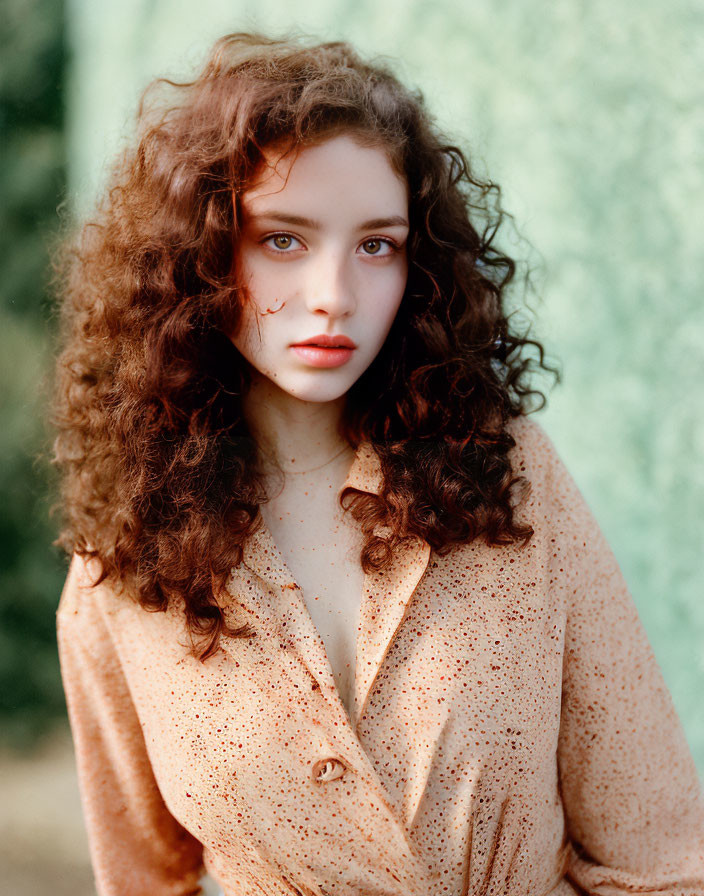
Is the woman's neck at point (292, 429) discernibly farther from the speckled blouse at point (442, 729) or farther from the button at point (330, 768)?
the button at point (330, 768)

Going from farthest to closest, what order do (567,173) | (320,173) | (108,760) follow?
1. (567,173)
2. (108,760)
3. (320,173)

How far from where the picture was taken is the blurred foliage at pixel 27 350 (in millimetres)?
1101

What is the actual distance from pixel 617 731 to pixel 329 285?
1.83 feet

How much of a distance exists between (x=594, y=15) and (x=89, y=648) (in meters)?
0.98

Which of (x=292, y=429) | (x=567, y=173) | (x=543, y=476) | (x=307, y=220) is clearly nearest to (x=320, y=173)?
(x=307, y=220)

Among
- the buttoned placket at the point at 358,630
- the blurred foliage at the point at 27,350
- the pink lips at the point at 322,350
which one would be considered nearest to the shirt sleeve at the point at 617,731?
the buttoned placket at the point at 358,630

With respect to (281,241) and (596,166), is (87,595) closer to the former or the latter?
(281,241)

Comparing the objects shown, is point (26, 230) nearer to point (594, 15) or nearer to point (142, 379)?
point (142, 379)

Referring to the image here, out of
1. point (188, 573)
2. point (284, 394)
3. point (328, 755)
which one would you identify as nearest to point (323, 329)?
point (284, 394)

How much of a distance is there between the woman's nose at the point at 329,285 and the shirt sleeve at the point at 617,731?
0.31 metres

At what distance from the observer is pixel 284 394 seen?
2.98 feet

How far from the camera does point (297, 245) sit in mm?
779

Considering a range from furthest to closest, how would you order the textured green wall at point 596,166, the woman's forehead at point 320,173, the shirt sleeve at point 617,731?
1. the textured green wall at point 596,166
2. the shirt sleeve at point 617,731
3. the woman's forehead at point 320,173

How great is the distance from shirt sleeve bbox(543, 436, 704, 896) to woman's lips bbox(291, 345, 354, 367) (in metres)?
0.28
